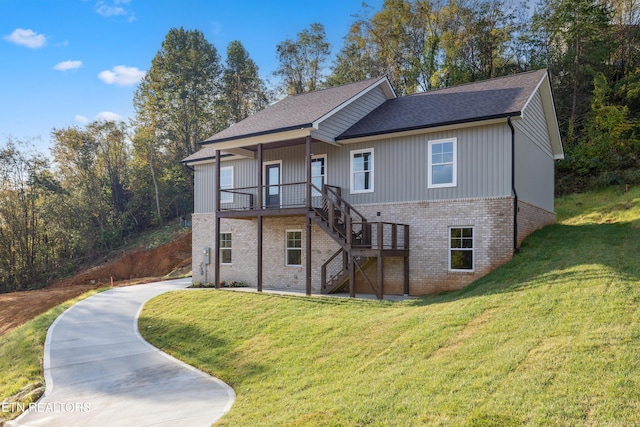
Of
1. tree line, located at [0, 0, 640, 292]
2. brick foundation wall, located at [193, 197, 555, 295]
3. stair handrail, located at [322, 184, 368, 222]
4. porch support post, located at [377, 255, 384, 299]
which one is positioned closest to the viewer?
brick foundation wall, located at [193, 197, 555, 295]

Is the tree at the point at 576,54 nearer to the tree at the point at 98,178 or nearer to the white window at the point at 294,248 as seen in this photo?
the white window at the point at 294,248

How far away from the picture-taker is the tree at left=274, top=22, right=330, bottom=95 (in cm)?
4222

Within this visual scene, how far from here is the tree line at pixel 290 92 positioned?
28984 mm

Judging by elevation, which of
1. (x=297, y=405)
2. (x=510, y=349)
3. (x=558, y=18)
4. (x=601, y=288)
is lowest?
(x=297, y=405)

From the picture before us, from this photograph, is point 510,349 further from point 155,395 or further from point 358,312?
point 155,395

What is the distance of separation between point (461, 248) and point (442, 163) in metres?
2.73

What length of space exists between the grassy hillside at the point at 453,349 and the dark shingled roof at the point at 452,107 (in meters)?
4.33

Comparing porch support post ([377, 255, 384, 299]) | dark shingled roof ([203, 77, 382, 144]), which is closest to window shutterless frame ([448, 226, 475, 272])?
porch support post ([377, 255, 384, 299])

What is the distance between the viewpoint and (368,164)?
16453 mm

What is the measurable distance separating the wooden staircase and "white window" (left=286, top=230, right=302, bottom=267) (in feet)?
5.15

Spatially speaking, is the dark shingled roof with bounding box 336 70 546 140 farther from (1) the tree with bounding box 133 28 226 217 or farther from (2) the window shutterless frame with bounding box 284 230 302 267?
(1) the tree with bounding box 133 28 226 217

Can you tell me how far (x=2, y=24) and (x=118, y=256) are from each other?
20627 mm

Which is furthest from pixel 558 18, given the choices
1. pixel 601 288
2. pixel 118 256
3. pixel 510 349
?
pixel 118 256

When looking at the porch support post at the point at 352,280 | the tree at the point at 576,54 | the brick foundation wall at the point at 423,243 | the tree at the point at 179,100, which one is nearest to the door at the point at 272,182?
the brick foundation wall at the point at 423,243
